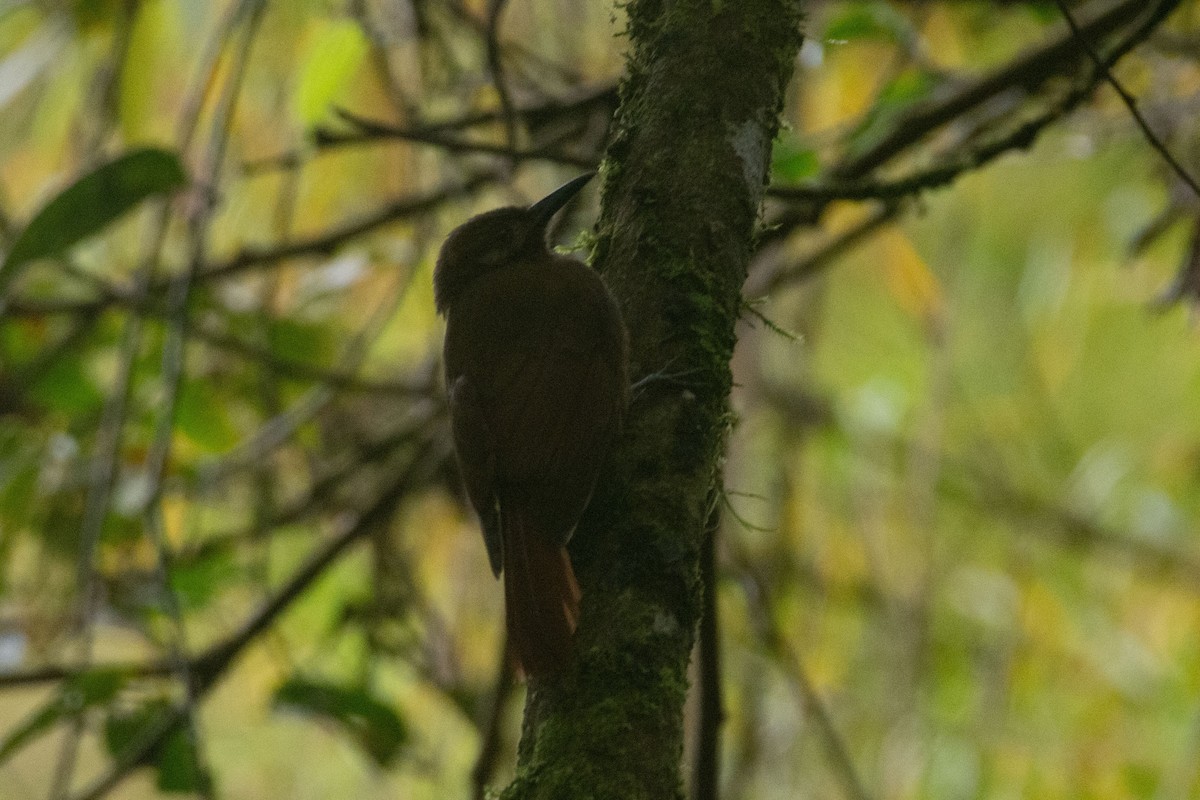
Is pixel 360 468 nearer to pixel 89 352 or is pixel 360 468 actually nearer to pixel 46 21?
pixel 89 352

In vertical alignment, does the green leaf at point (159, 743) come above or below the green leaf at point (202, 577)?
below

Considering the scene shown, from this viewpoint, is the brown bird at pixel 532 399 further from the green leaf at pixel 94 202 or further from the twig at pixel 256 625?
the twig at pixel 256 625

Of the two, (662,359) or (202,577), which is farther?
(202,577)

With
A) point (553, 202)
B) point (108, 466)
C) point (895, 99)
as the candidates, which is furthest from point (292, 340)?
point (895, 99)

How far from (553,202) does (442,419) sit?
1.00m

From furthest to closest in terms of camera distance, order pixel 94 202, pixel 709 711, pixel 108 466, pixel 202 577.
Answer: pixel 202 577
pixel 94 202
pixel 108 466
pixel 709 711

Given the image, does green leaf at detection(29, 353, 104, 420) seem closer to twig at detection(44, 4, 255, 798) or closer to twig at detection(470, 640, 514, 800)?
twig at detection(44, 4, 255, 798)

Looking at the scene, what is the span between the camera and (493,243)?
300 centimetres

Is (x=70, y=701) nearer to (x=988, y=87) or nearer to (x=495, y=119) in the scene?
(x=495, y=119)

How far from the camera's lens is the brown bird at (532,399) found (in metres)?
1.96

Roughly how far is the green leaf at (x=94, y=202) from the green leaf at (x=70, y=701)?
85cm

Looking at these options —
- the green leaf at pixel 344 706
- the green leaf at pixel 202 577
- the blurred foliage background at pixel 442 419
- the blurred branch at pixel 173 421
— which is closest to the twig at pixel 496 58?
the blurred foliage background at pixel 442 419

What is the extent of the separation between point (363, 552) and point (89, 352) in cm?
122

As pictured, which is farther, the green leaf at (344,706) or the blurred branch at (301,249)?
the blurred branch at (301,249)
